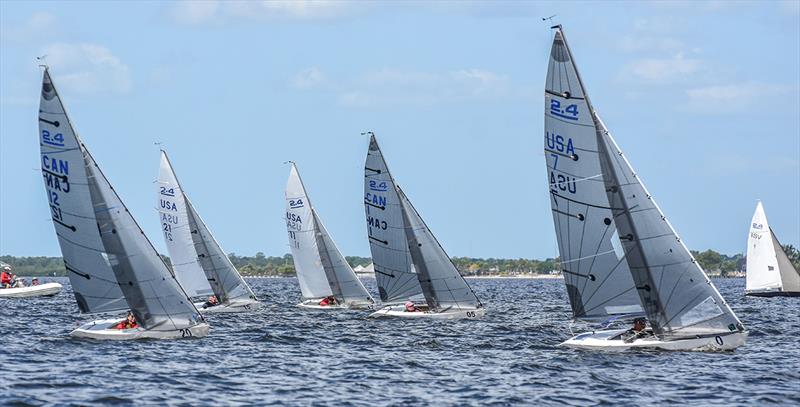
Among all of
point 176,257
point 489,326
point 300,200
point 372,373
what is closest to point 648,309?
point 372,373

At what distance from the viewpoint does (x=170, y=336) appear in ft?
131

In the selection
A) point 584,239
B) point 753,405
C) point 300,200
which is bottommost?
point 753,405

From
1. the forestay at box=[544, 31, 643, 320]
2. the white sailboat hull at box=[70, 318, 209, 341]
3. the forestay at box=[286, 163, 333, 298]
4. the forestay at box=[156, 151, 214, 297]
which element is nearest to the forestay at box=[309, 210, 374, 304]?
the forestay at box=[286, 163, 333, 298]

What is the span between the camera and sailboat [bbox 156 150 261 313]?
5972 centimetres

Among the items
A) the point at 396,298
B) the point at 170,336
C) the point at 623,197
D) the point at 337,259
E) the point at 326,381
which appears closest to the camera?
the point at 326,381

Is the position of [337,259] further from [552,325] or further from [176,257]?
[552,325]

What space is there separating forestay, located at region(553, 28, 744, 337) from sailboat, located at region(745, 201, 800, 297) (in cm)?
5377

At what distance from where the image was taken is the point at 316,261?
6625 centimetres

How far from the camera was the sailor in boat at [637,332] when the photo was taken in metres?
36.6

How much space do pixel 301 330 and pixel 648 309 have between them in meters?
17.3

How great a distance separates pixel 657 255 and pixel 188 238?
29963 millimetres

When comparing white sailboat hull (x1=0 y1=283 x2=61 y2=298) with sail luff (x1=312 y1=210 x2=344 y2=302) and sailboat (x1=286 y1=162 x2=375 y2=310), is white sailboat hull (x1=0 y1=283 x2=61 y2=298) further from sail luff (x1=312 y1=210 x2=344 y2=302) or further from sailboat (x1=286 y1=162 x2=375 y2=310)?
sail luff (x1=312 y1=210 x2=344 y2=302)

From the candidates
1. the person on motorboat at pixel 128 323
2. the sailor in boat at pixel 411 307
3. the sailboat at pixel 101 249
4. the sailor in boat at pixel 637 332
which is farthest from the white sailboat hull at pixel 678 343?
the sailor in boat at pixel 411 307

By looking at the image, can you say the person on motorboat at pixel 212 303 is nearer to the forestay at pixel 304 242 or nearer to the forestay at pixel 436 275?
the forestay at pixel 304 242
